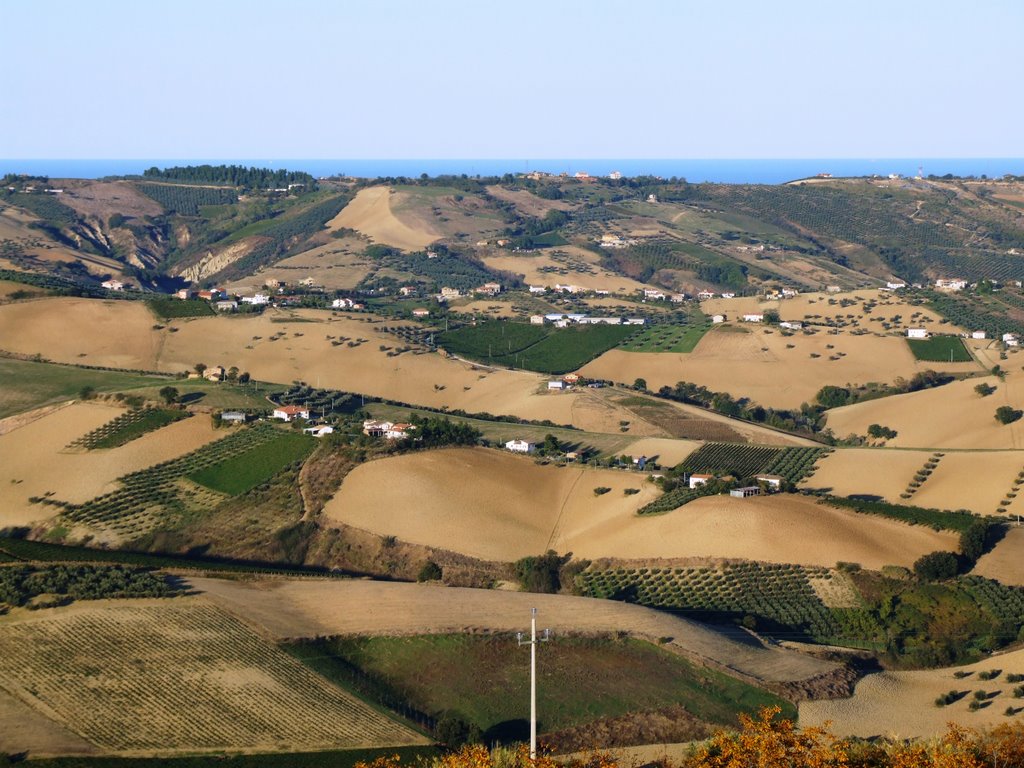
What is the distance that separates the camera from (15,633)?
59.3 metres

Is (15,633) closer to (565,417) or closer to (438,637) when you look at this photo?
(438,637)

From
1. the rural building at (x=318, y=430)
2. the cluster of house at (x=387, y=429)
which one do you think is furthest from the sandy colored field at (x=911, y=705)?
the rural building at (x=318, y=430)

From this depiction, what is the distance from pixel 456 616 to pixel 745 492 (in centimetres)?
2616

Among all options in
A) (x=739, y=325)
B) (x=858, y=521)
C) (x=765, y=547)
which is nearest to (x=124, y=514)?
(x=765, y=547)

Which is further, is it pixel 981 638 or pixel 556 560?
pixel 556 560

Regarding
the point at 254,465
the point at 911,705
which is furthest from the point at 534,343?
the point at 911,705

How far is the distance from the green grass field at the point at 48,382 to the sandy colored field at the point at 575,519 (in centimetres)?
2923

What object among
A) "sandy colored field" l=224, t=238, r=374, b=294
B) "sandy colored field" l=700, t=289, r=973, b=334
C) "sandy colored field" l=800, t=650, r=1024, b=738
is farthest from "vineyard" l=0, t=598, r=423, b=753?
"sandy colored field" l=224, t=238, r=374, b=294

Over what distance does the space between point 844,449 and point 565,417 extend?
23340 mm

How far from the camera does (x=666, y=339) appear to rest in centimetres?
14612

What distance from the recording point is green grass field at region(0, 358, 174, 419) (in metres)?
107

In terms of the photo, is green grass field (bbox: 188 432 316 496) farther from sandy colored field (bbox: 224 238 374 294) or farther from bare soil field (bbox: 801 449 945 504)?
sandy colored field (bbox: 224 238 374 294)

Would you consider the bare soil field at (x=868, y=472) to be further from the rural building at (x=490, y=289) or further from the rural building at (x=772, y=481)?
the rural building at (x=490, y=289)

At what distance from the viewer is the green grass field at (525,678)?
55781 mm
